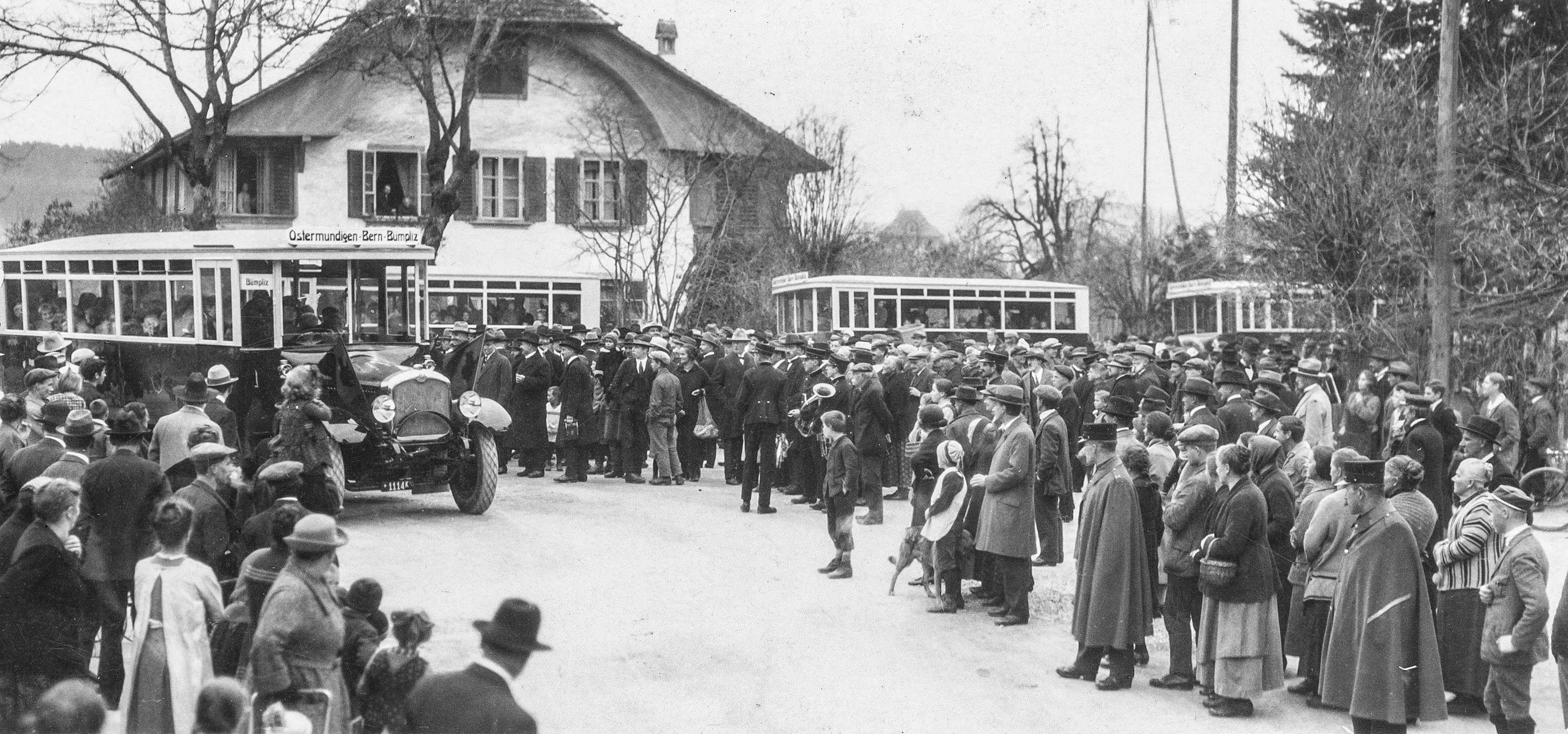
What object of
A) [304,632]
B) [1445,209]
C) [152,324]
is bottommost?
[304,632]

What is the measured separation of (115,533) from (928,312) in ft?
78.8

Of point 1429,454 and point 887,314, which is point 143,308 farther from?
point 887,314

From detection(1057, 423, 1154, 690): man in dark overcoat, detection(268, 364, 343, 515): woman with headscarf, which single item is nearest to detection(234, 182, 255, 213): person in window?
detection(268, 364, 343, 515): woman with headscarf

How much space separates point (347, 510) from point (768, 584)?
4.93m

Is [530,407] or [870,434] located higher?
[530,407]

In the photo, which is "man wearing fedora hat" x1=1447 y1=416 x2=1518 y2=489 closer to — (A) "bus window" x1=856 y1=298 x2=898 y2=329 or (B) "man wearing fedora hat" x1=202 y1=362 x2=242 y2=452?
(B) "man wearing fedora hat" x1=202 y1=362 x2=242 y2=452

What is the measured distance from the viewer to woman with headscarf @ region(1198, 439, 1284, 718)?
26.8 feet

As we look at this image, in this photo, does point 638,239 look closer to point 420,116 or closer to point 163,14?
point 420,116

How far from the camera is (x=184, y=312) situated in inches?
579

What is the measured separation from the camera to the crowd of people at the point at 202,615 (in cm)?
452

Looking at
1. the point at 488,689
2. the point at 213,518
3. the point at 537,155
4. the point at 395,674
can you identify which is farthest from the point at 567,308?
the point at 488,689

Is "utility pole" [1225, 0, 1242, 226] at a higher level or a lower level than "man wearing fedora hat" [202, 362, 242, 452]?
higher

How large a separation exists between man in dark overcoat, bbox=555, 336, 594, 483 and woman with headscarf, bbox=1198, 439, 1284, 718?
10013mm

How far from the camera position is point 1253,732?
26.0 feet
